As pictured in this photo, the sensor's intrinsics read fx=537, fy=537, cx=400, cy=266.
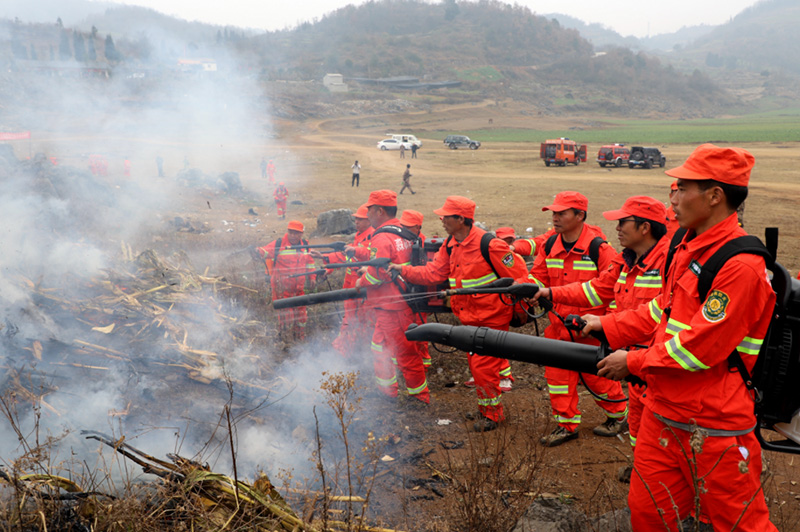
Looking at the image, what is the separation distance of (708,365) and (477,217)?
13610mm

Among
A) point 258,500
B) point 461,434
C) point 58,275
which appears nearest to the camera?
point 258,500

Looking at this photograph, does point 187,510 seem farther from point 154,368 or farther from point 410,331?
point 154,368

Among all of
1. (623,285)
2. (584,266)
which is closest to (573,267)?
(584,266)

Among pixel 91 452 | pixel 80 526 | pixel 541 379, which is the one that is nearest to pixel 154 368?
pixel 91 452

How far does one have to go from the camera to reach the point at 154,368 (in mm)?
4703

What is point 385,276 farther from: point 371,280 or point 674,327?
point 674,327

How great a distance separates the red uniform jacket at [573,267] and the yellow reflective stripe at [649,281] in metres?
0.70

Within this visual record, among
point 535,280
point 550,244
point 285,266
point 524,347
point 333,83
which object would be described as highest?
point 333,83

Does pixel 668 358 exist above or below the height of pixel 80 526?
above

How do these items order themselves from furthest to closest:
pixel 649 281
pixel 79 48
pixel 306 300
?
1. pixel 79 48
2. pixel 306 300
3. pixel 649 281

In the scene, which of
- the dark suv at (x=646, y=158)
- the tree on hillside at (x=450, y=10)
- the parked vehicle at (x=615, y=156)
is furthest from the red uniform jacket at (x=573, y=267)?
the tree on hillside at (x=450, y=10)

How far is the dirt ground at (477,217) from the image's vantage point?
348 cm

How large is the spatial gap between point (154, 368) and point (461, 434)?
2796mm

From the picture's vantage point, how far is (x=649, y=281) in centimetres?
364
